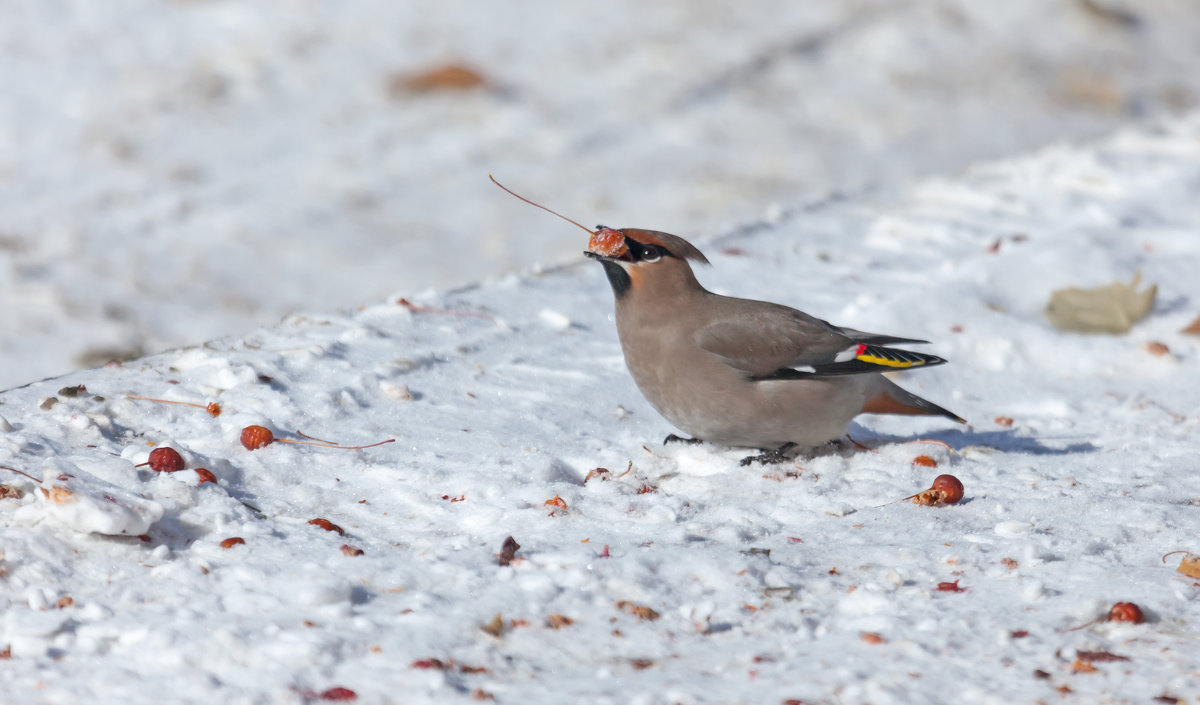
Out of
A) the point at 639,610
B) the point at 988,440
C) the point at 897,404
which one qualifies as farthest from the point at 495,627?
the point at 988,440

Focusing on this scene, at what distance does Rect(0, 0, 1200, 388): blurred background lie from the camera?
6480 millimetres

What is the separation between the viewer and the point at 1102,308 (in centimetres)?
445

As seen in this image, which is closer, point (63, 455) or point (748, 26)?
point (63, 455)

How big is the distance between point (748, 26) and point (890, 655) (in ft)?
27.2

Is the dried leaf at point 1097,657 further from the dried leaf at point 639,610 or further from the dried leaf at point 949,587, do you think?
the dried leaf at point 639,610

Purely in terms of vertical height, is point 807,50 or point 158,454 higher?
point 807,50

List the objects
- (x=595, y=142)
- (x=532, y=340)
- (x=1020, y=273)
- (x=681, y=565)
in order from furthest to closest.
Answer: (x=595, y=142) < (x=1020, y=273) < (x=532, y=340) < (x=681, y=565)

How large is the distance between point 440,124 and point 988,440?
5441 millimetres

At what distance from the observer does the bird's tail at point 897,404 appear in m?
3.39

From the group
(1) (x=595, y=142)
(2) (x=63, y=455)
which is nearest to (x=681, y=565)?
(2) (x=63, y=455)

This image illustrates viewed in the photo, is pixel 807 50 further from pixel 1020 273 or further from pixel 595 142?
pixel 1020 273

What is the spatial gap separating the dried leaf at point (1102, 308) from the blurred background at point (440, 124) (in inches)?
57.7

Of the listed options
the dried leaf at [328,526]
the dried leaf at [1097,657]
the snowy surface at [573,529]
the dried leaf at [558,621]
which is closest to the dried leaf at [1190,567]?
the snowy surface at [573,529]

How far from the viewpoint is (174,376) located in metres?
3.49
